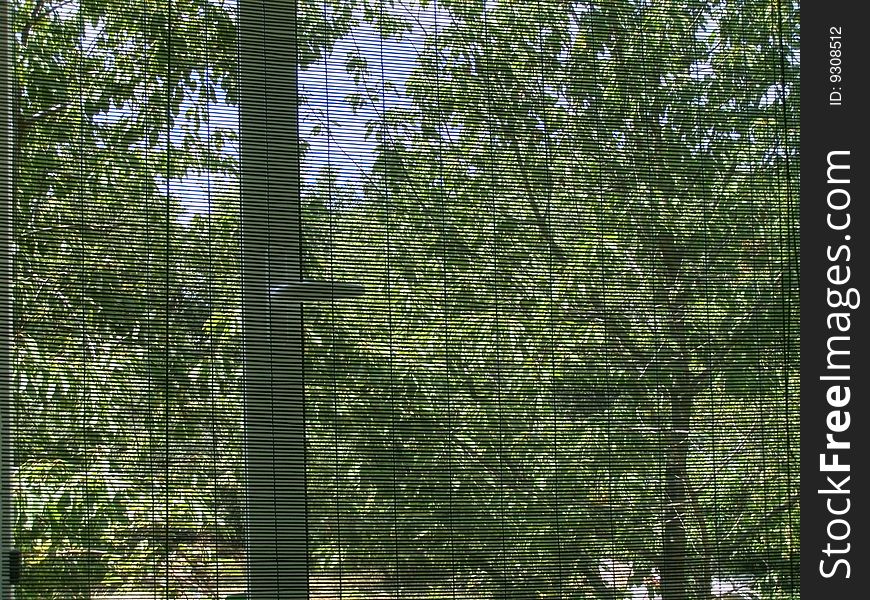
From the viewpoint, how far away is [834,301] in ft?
6.75

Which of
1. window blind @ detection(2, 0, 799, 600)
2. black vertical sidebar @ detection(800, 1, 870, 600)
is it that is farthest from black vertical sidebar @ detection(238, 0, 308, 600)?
black vertical sidebar @ detection(800, 1, 870, 600)

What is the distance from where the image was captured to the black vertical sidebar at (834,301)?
1993 millimetres

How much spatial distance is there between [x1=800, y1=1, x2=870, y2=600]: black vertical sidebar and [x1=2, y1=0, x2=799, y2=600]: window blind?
0.15 feet

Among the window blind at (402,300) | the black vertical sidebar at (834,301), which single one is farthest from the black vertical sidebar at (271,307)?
the black vertical sidebar at (834,301)

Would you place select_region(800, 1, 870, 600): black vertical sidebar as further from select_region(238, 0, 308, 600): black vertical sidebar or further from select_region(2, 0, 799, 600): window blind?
select_region(238, 0, 308, 600): black vertical sidebar

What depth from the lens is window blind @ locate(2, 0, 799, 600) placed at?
Answer: 69.0 inches

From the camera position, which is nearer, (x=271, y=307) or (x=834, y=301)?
(x=271, y=307)

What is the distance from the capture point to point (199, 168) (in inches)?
71.9

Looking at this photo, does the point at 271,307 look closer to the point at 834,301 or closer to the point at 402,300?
the point at 402,300

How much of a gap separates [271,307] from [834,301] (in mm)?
1256

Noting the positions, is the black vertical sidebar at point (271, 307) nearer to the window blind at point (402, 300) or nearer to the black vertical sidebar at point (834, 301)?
the window blind at point (402, 300)

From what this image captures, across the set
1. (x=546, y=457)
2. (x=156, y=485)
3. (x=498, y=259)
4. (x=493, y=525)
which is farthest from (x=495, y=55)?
(x=156, y=485)

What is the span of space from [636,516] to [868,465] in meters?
0.55

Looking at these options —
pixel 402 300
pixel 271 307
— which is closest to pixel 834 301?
pixel 402 300
